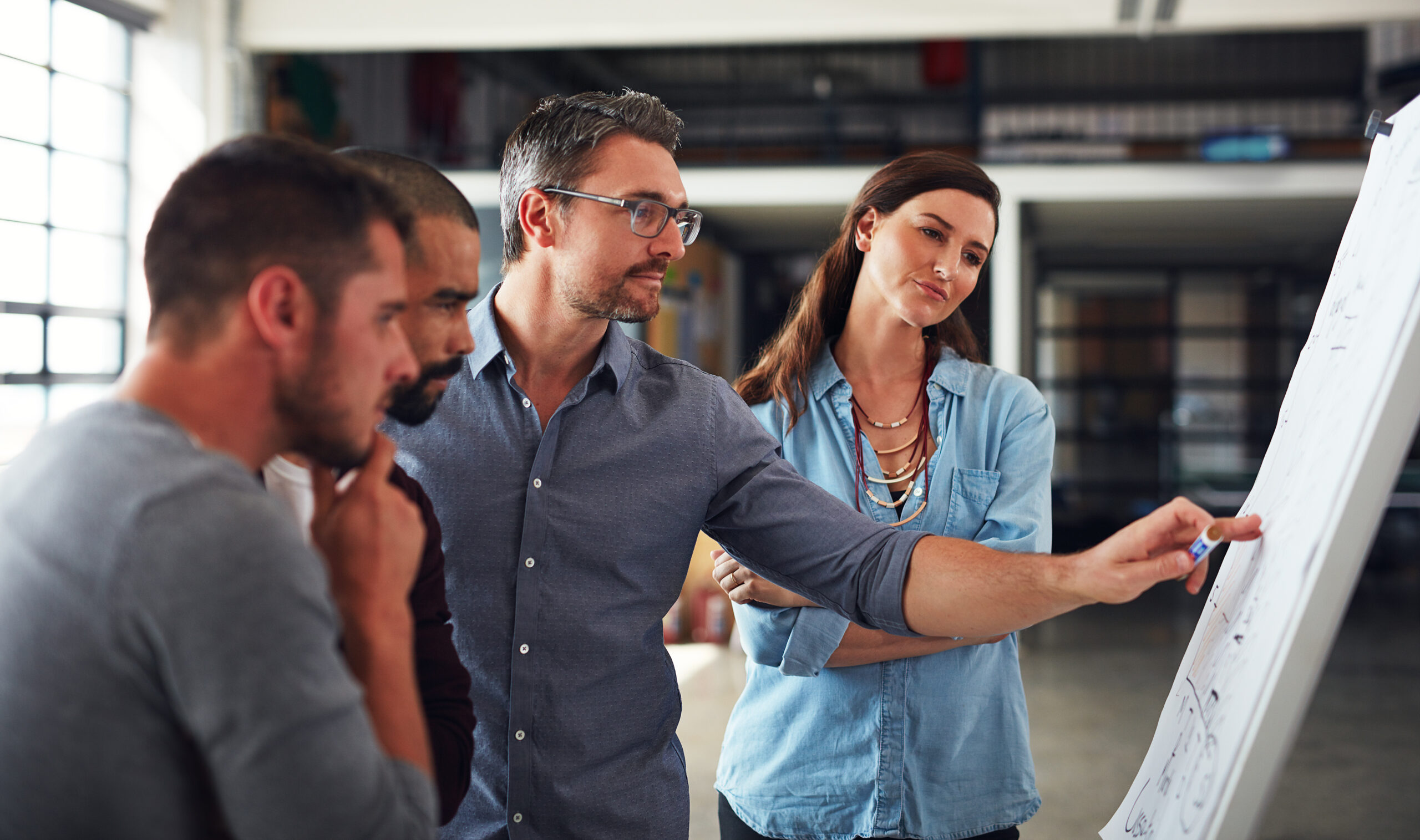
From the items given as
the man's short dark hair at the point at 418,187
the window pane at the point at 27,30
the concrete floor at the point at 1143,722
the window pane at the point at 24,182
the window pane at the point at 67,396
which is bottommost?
the concrete floor at the point at 1143,722

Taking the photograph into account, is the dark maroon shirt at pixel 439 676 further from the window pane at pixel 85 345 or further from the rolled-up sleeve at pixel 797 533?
the window pane at pixel 85 345

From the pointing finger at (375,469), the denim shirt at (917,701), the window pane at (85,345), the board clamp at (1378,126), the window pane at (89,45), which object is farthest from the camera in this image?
the window pane at (85,345)

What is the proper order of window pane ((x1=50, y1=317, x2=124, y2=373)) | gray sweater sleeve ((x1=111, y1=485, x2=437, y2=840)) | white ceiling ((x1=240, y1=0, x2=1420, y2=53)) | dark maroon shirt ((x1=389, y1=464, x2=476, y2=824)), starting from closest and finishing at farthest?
gray sweater sleeve ((x1=111, y1=485, x2=437, y2=840)), dark maroon shirt ((x1=389, y1=464, x2=476, y2=824)), window pane ((x1=50, y1=317, x2=124, y2=373)), white ceiling ((x1=240, y1=0, x2=1420, y2=53))

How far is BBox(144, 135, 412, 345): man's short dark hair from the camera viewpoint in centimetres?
78

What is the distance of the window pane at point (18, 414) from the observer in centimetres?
449

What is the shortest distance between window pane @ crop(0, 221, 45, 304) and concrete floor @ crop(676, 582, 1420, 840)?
145 inches

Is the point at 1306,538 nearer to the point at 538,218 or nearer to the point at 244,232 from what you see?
the point at 244,232

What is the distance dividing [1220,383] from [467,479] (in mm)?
10389

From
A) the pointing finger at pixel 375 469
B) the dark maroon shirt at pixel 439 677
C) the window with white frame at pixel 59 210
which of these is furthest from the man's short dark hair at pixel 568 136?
the window with white frame at pixel 59 210

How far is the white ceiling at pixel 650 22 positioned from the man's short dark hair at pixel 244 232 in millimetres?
5016

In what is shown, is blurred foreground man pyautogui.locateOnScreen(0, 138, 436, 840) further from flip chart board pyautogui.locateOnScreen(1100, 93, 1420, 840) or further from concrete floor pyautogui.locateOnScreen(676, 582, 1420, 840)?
concrete floor pyautogui.locateOnScreen(676, 582, 1420, 840)

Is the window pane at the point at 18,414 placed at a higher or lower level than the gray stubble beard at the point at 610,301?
lower

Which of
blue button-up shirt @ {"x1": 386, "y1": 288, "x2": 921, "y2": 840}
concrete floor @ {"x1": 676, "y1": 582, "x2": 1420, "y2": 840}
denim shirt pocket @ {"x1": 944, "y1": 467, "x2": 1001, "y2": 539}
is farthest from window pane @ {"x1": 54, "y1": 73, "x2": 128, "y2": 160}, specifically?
denim shirt pocket @ {"x1": 944, "y1": 467, "x2": 1001, "y2": 539}

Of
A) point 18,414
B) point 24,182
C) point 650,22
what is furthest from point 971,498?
point 24,182
